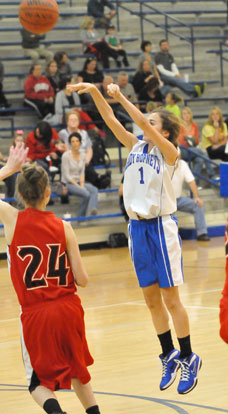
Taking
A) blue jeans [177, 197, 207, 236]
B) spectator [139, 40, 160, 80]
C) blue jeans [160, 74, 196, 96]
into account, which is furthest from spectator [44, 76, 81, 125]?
blue jeans [160, 74, 196, 96]

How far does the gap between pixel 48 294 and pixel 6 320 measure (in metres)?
4.08

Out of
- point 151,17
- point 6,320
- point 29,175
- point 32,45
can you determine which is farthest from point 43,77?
point 29,175

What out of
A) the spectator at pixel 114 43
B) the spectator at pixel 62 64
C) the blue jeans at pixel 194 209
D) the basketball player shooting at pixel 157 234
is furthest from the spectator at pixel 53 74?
the basketball player shooting at pixel 157 234

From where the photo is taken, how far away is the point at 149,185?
17.3ft

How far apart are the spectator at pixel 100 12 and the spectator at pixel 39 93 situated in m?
3.23

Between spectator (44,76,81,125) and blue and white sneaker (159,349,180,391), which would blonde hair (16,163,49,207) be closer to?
blue and white sneaker (159,349,180,391)

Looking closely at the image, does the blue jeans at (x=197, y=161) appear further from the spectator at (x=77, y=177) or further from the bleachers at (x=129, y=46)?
the spectator at (x=77, y=177)

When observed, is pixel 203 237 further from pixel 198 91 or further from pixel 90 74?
pixel 198 91

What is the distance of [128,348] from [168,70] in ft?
37.0

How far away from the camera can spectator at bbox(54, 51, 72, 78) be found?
15.3 meters

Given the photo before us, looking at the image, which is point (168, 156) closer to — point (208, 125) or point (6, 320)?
point (6, 320)

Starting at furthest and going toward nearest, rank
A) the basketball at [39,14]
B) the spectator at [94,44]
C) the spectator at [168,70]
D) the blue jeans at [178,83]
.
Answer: the blue jeans at [178,83], the spectator at [168,70], the spectator at [94,44], the basketball at [39,14]

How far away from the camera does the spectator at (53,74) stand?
15094 millimetres

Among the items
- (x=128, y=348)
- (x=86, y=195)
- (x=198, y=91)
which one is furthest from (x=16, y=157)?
(x=198, y=91)
